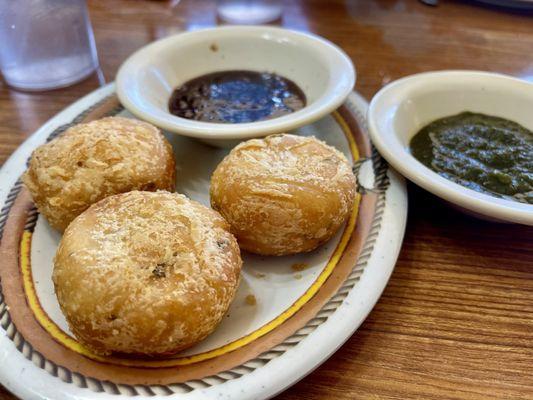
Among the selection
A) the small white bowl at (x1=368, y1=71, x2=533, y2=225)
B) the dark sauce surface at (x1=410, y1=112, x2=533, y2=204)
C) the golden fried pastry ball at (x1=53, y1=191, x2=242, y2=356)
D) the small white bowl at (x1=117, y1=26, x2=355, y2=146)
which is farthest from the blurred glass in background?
the golden fried pastry ball at (x1=53, y1=191, x2=242, y2=356)

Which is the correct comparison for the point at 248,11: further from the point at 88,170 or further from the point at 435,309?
the point at 435,309

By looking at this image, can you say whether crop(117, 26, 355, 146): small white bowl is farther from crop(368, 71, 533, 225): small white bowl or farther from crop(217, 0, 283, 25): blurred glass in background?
crop(217, 0, 283, 25): blurred glass in background

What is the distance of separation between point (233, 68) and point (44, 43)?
3.58ft

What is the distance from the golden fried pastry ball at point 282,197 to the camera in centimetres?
151

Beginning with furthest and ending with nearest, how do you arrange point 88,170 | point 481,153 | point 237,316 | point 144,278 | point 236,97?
point 236,97, point 481,153, point 88,170, point 237,316, point 144,278

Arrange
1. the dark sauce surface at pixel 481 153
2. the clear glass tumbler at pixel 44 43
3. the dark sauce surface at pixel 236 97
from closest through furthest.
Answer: the dark sauce surface at pixel 481 153, the dark sauce surface at pixel 236 97, the clear glass tumbler at pixel 44 43

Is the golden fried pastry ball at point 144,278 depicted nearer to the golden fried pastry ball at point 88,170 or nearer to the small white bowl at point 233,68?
the golden fried pastry ball at point 88,170

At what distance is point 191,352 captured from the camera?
1.30 metres

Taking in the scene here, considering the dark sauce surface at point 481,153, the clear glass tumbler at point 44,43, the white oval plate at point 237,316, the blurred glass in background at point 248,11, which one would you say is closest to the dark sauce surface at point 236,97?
the white oval plate at point 237,316

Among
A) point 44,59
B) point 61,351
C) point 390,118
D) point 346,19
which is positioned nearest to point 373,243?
point 390,118

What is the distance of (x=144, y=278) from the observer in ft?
4.08

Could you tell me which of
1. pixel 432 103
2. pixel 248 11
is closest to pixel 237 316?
pixel 432 103

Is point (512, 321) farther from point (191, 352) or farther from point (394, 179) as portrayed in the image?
point (191, 352)

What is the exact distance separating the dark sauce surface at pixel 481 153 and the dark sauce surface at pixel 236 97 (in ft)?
2.23
